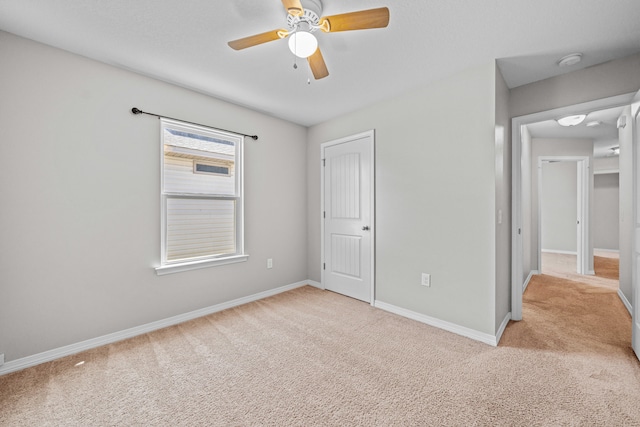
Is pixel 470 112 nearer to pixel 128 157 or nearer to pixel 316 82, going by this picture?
pixel 316 82

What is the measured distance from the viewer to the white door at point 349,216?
3330 mm

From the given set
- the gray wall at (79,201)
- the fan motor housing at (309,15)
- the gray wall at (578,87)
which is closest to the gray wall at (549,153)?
the gray wall at (578,87)

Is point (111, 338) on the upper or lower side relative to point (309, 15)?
lower

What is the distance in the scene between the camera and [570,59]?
224 cm

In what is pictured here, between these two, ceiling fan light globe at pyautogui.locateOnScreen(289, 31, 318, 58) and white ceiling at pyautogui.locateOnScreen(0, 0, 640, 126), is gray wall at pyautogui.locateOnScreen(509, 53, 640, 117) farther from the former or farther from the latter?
ceiling fan light globe at pyautogui.locateOnScreen(289, 31, 318, 58)

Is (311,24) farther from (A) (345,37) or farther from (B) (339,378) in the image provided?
(B) (339,378)

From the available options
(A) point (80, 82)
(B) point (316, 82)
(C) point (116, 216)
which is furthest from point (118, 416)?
(B) point (316, 82)

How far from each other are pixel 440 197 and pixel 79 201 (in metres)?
3.29

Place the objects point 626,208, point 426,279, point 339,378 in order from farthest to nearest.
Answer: point 626,208 → point 426,279 → point 339,378

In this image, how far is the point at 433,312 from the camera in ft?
8.90

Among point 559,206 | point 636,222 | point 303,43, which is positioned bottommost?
point 636,222

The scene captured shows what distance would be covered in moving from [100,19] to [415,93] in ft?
9.05

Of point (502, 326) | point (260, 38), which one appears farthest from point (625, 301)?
point (260, 38)

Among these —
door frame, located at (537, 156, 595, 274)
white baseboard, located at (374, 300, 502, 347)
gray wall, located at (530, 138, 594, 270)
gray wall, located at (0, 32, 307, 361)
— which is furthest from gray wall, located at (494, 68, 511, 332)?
gray wall, located at (0, 32, 307, 361)
